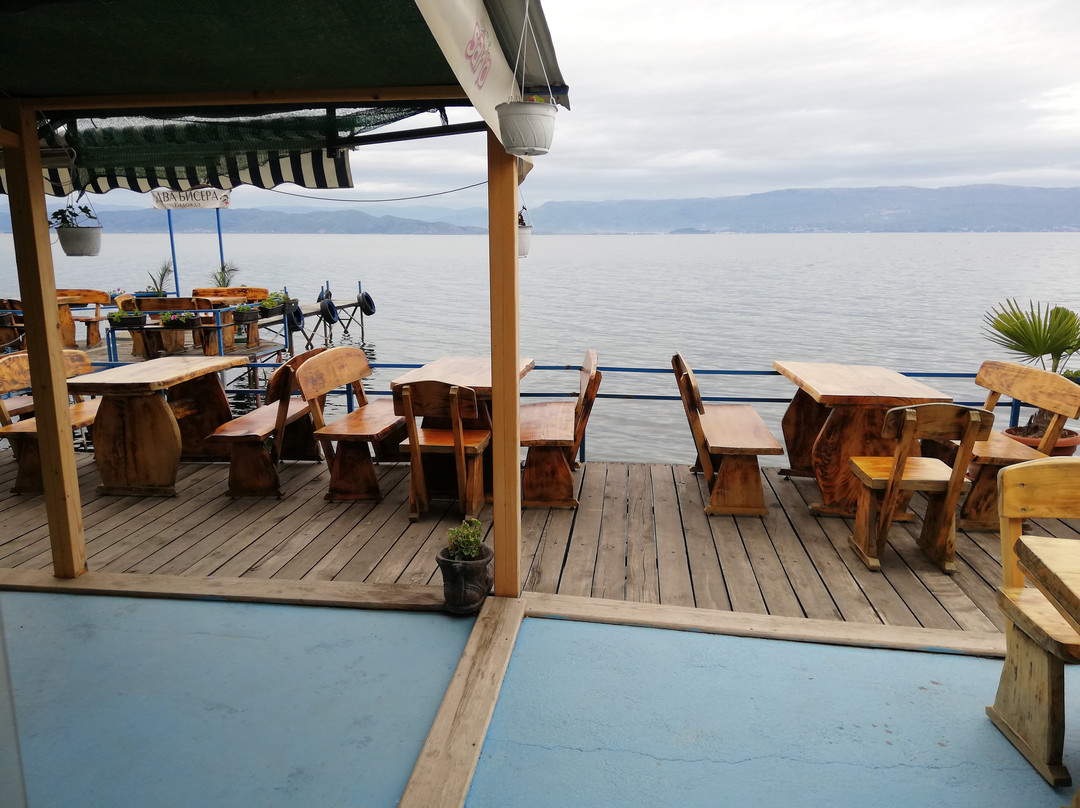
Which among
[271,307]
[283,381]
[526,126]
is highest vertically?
[526,126]

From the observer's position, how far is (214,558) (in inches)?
146

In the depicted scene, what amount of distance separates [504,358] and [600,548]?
138 centimetres

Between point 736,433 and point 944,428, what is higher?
point 944,428

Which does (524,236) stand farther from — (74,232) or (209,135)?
(74,232)

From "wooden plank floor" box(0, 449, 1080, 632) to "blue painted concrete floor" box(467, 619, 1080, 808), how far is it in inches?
15.8

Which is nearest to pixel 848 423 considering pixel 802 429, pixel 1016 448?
pixel 802 429

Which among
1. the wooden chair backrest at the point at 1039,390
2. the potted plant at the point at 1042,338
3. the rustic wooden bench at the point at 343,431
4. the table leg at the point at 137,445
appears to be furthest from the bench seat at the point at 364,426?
the potted plant at the point at 1042,338

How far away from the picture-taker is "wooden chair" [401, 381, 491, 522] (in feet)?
13.2

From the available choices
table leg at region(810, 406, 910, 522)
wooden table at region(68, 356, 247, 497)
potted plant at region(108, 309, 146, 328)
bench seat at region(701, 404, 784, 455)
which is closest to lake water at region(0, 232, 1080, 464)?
bench seat at region(701, 404, 784, 455)

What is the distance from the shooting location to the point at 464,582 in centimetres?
306

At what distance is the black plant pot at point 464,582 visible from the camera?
305cm

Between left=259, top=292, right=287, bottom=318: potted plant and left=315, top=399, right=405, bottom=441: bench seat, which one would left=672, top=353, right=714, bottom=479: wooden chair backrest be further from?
left=259, top=292, right=287, bottom=318: potted plant

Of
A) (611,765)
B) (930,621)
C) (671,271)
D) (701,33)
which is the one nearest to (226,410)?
(611,765)

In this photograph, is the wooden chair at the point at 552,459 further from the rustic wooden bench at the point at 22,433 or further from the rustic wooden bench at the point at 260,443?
the rustic wooden bench at the point at 22,433
